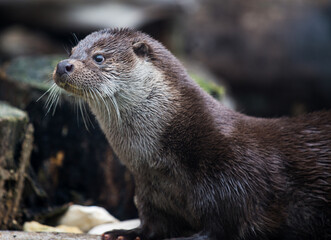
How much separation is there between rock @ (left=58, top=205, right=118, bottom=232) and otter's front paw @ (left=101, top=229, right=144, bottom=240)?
727mm

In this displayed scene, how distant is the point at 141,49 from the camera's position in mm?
3180

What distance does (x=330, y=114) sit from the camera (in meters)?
3.29

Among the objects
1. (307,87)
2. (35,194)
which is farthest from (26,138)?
(307,87)

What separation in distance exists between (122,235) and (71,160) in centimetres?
134

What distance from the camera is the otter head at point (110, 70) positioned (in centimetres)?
304

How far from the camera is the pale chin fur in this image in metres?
3.05

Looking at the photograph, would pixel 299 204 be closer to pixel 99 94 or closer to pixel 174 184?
pixel 174 184

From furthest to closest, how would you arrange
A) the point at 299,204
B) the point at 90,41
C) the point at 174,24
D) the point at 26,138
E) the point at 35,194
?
the point at 174,24 < the point at 35,194 < the point at 26,138 < the point at 90,41 < the point at 299,204

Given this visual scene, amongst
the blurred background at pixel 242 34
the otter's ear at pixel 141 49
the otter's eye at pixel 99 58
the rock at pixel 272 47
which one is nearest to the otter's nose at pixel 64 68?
the otter's eye at pixel 99 58

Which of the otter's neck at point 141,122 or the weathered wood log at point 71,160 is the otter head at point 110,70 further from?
the weathered wood log at point 71,160

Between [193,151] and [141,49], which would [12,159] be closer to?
[141,49]

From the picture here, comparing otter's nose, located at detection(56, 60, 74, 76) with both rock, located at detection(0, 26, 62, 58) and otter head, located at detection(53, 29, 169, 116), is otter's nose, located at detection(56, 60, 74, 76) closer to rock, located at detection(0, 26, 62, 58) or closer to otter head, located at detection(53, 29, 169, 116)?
otter head, located at detection(53, 29, 169, 116)

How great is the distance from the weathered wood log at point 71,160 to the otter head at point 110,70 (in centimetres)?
118

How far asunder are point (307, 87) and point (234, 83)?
1.34 metres
